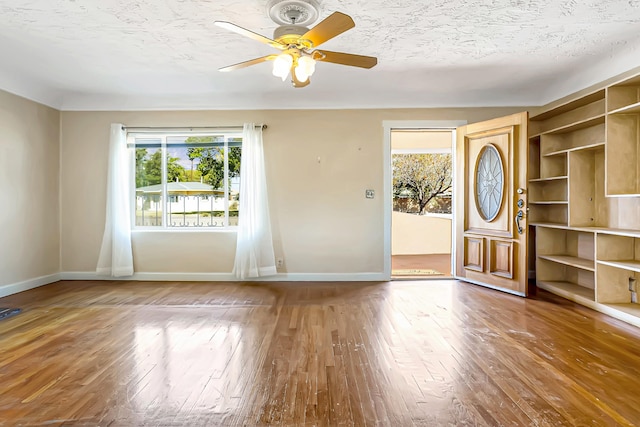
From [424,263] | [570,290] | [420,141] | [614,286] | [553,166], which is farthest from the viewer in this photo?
[420,141]

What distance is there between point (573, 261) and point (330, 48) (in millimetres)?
3654

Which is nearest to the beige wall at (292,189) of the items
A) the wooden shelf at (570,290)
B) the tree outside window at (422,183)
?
the wooden shelf at (570,290)

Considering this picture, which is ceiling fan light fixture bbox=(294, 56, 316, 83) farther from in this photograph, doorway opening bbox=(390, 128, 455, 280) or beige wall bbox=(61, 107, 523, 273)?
doorway opening bbox=(390, 128, 455, 280)

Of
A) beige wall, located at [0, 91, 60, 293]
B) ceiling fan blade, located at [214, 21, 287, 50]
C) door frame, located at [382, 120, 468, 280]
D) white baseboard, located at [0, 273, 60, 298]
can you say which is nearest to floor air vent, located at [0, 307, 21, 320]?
white baseboard, located at [0, 273, 60, 298]

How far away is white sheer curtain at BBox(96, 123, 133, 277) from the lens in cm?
485

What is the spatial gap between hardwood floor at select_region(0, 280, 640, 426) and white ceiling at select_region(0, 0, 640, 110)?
2652 mm

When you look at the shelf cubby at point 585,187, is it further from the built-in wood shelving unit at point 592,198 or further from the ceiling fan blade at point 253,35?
the ceiling fan blade at point 253,35

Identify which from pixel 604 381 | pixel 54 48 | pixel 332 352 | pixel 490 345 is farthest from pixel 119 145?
pixel 604 381

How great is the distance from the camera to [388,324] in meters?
3.15

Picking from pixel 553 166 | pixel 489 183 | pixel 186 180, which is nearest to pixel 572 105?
pixel 553 166

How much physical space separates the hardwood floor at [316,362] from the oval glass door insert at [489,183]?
1198 mm

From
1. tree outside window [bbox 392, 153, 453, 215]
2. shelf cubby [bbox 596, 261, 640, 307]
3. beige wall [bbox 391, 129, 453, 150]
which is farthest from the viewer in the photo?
tree outside window [bbox 392, 153, 453, 215]

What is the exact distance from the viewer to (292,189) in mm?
4957

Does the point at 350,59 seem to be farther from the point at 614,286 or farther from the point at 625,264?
the point at 614,286
